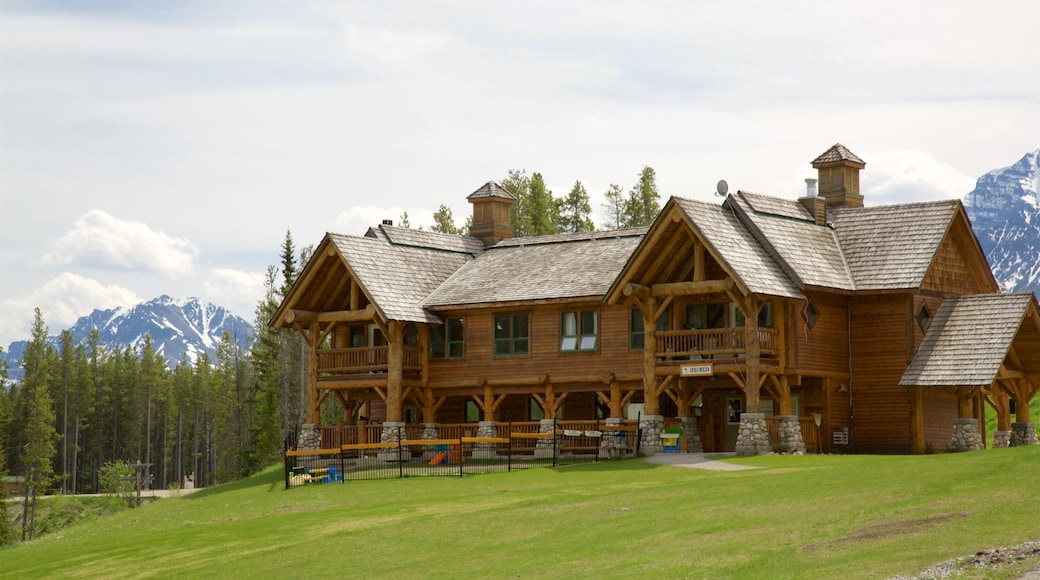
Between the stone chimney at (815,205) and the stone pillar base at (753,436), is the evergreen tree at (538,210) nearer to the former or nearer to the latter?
the stone chimney at (815,205)

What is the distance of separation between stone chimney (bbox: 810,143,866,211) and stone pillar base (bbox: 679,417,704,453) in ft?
34.8

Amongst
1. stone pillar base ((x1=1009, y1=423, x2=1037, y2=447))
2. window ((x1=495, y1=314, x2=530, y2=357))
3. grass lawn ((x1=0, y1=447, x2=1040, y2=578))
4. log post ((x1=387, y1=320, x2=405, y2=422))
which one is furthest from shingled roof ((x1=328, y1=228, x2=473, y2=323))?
stone pillar base ((x1=1009, y1=423, x2=1037, y2=447))

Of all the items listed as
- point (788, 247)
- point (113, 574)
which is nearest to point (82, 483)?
point (788, 247)

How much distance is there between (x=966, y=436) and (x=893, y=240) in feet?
22.8

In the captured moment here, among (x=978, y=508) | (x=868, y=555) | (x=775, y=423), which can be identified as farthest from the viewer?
(x=775, y=423)

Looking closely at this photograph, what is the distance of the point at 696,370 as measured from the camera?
142ft

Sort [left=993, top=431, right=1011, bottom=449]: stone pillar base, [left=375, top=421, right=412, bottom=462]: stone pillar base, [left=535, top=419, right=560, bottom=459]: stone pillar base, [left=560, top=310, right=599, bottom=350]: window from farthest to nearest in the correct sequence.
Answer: [left=375, top=421, right=412, bottom=462]: stone pillar base
[left=560, top=310, right=599, bottom=350]: window
[left=535, top=419, right=560, bottom=459]: stone pillar base
[left=993, top=431, right=1011, bottom=449]: stone pillar base

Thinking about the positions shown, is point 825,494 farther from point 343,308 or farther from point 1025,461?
point 343,308

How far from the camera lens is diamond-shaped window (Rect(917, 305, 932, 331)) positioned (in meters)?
45.1

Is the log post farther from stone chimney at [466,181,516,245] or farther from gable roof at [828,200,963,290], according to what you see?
gable roof at [828,200,963,290]

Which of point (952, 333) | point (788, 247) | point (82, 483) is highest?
point (788, 247)

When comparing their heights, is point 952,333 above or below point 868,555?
above

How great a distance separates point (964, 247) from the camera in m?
48.1

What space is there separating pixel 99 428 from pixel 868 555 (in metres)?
123
